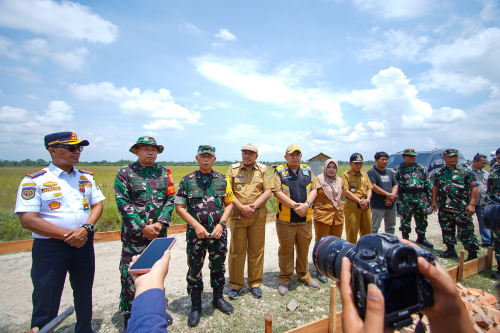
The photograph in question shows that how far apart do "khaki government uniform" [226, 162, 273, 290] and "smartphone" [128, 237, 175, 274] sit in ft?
6.81

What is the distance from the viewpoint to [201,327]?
2.83 m

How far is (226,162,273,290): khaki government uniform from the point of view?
350 cm

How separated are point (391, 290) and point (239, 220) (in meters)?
2.65

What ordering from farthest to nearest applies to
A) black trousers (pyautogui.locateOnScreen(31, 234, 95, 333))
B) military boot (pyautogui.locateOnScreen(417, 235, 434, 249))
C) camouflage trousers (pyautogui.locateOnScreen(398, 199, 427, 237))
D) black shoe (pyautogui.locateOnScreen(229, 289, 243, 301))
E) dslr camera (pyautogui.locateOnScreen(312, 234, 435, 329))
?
military boot (pyautogui.locateOnScreen(417, 235, 434, 249))
camouflage trousers (pyautogui.locateOnScreen(398, 199, 427, 237))
black shoe (pyautogui.locateOnScreen(229, 289, 243, 301))
black trousers (pyautogui.locateOnScreen(31, 234, 95, 333))
dslr camera (pyautogui.locateOnScreen(312, 234, 435, 329))

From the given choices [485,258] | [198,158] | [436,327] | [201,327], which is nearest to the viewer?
[436,327]

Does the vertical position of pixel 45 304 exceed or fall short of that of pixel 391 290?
it falls short

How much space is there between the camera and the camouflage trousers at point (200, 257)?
3.00 metres

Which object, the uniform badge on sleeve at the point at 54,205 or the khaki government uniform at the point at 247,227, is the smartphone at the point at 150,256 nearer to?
the uniform badge on sleeve at the point at 54,205

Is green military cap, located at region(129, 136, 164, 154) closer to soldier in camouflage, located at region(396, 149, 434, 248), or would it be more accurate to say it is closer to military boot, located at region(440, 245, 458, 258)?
soldier in camouflage, located at region(396, 149, 434, 248)

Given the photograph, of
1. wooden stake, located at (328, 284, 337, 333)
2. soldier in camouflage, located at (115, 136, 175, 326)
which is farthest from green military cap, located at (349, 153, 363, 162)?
soldier in camouflage, located at (115, 136, 175, 326)

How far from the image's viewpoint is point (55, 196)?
7.64 feet

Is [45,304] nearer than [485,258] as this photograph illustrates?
Yes

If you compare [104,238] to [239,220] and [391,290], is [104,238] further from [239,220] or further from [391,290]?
[391,290]

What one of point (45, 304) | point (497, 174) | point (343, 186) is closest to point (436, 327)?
point (45, 304)
